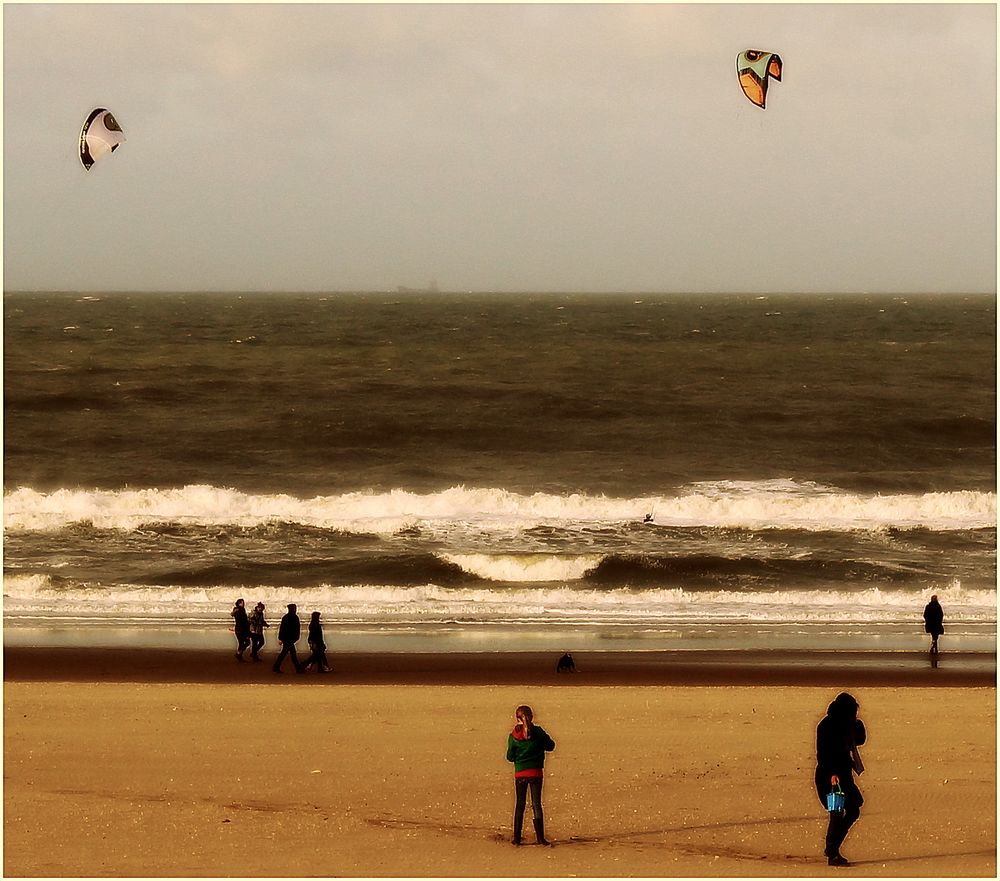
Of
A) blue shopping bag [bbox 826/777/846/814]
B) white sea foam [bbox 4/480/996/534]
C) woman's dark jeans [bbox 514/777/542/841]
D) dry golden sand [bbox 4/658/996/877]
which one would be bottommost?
dry golden sand [bbox 4/658/996/877]

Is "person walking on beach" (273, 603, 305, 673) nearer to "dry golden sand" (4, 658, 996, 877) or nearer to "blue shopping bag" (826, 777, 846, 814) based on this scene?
"dry golden sand" (4, 658, 996, 877)

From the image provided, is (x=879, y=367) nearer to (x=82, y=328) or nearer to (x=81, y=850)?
(x=82, y=328)

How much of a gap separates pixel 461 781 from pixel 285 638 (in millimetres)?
5613

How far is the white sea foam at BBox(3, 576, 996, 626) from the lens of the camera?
18.3 metres

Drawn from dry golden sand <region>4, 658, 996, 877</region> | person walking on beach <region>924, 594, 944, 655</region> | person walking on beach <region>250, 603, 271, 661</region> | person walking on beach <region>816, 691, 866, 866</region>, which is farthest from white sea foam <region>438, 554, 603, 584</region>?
person walking on beach <region>816, 691, 866, 866</region>

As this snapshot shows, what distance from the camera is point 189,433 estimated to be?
38.9 metres

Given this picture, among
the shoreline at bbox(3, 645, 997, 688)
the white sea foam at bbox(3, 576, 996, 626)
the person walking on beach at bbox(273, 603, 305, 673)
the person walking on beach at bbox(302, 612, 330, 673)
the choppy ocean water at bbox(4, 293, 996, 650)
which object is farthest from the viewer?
the choppy ocean water at bbox(4, 293, 996, 650)

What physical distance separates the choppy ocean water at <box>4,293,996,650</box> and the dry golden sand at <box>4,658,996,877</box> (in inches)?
158

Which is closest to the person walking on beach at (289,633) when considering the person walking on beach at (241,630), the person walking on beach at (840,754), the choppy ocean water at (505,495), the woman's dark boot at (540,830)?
the person walking on beach at (241,630)

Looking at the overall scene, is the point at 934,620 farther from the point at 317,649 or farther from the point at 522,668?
the point at 317,649

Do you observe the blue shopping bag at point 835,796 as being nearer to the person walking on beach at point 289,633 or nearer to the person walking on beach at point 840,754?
the person walking on beach at point 840,754

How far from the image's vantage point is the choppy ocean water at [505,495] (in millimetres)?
18844

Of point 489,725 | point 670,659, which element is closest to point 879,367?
point 670,659

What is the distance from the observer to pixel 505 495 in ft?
96.5
